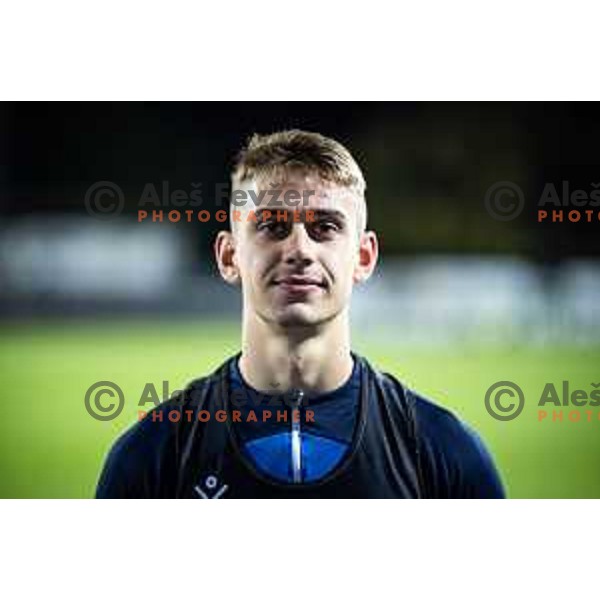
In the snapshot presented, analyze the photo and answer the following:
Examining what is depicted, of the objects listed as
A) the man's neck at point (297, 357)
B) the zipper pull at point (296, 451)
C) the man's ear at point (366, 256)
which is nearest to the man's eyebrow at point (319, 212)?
the man's ear at point (366, 256)

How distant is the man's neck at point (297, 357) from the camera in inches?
125

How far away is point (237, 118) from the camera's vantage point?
318 centimetres

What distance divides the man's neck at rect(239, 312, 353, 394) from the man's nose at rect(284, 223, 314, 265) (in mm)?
224

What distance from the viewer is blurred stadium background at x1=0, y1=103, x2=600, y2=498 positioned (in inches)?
127

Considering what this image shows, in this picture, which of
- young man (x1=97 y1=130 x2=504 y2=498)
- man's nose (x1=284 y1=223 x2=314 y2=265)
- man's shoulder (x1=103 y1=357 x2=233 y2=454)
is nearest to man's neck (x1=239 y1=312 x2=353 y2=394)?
young man (x1=97 y1=130 x2=504 y2=498)

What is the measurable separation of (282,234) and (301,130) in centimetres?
34

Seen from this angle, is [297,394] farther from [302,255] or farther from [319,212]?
[319,212]

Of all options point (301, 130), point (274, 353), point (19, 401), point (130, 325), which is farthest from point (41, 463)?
point (301, 130)

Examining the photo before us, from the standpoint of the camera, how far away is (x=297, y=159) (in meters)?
3.12

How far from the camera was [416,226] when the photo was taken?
3234 millimetres

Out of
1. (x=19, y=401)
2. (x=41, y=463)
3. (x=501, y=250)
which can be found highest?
(x=501, y=250)

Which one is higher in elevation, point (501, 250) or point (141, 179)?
point (141, 179)

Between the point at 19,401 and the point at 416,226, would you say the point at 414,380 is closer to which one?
the point at 416,226

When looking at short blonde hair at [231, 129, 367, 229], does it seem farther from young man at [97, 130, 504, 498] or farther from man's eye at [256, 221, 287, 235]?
man's eye at [256, 221, 287, 235]
